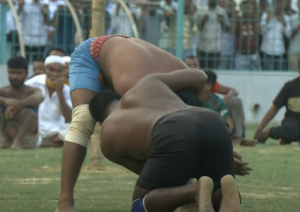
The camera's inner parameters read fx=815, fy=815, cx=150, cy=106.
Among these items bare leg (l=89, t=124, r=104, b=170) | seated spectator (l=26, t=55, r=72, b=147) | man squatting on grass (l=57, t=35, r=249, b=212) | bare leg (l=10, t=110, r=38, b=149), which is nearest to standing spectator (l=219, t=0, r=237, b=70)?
seated spectator (l=26, t=55, r=72, b=147)

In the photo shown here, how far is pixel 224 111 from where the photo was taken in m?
12.2

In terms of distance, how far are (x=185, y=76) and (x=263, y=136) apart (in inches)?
295

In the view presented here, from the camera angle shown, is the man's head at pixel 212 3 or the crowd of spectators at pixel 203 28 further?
the man's head at pixel 212 3

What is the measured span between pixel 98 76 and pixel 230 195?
1.66 meters

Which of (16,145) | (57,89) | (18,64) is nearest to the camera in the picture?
(16,145)

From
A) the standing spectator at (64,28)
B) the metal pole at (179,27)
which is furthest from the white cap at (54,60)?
the metal pole at (179,27)

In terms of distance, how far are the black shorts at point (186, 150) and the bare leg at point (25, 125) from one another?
696 cm

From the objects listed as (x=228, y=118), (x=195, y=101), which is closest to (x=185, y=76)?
(x=195, y=101)

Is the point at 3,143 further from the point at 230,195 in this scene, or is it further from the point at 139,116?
the point at 230,195

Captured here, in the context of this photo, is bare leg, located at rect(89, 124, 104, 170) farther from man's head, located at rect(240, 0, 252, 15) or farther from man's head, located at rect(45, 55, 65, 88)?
man's head, located at rect(240, 0, 252, 15)

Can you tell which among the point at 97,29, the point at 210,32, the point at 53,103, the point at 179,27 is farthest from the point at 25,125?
the point at 210,32

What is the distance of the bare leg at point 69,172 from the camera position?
5422 millimetres

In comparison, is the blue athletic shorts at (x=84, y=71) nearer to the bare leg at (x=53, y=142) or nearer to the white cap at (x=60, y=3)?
the bare leg at (x=53, y=142)

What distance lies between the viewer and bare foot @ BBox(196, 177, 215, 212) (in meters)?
4.52
